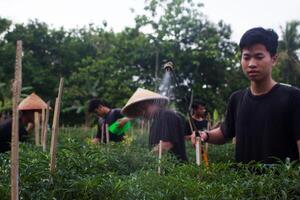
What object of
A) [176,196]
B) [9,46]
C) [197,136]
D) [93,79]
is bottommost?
[176,196]

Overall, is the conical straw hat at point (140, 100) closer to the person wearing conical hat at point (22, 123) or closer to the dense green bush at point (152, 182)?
the person wearing conical hat at point (22, 123)

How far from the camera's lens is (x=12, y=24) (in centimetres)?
2827

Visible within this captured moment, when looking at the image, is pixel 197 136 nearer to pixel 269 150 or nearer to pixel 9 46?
pixel 269 150

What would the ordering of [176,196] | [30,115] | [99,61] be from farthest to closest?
[99,61] → [30,115] → [176,196]

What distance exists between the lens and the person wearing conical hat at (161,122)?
4816 millimetres

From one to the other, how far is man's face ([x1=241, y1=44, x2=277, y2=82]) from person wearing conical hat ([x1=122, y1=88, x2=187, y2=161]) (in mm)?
2008

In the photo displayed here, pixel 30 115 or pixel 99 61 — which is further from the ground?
pixel 99 61

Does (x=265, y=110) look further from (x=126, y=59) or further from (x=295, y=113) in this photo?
(x=126, y=59)

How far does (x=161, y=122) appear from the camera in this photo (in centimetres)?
488

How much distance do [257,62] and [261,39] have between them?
14 centimetres

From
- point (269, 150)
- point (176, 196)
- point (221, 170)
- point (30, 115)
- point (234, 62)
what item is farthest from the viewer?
point (234, 62)

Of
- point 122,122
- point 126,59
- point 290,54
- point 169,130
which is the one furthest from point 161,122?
point 290,54

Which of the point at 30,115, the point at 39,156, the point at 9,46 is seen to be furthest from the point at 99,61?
the point at 39,156

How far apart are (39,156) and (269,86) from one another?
5.06ft
